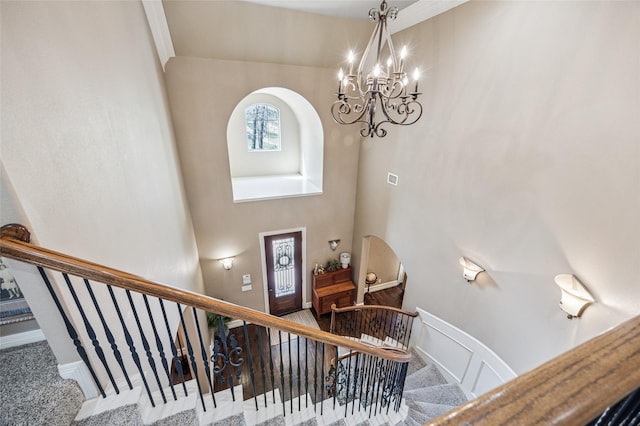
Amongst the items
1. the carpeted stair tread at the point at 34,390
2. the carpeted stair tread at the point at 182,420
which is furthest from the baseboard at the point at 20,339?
the carpeted stair tread at the point at 182,420

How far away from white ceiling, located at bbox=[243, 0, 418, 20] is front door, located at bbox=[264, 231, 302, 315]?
3.63 metres

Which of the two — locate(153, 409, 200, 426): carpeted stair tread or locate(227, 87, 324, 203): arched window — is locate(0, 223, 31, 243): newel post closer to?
locate(153, 409, 200, 426): carpeted stair tread

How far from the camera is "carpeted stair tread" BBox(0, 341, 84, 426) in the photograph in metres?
1.15

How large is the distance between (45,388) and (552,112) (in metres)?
3.77

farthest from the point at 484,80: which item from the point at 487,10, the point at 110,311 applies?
the point at 110,311

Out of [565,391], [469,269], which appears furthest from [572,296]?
[565,391]

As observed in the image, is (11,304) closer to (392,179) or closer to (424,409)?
(424,409)

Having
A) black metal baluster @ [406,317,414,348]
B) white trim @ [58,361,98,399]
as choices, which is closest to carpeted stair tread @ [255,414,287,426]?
white trim @ [58,361,98,399]

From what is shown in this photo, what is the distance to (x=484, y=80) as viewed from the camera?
267 cm

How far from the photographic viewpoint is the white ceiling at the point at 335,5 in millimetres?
3010

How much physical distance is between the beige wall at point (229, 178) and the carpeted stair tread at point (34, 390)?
3.12m

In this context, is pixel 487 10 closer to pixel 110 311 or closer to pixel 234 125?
pixel 110 311

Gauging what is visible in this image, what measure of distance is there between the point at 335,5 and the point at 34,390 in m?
4.10

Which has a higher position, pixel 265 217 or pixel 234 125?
pixel 234 125
